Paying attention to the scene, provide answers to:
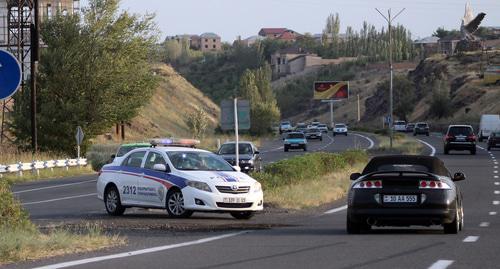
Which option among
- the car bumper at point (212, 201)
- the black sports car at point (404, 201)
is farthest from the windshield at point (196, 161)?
the black sports car at point (404, 201)

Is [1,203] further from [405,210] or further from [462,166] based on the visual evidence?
[462,166]

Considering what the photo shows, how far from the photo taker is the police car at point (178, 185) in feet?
68.9

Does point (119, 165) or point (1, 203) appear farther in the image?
point (119, 165)

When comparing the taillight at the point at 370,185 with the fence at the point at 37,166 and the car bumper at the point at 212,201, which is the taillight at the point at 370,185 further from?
the fence at the point at 37,166

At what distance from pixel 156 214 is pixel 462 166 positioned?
25.6m

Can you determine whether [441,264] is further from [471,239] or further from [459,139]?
[459,139]

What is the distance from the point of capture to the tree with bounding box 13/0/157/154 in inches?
2283

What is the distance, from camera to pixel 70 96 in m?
59.1

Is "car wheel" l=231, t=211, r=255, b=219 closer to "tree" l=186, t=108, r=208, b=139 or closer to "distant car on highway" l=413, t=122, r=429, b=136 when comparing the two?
"tree" l=186, t=108, r=208, b=139

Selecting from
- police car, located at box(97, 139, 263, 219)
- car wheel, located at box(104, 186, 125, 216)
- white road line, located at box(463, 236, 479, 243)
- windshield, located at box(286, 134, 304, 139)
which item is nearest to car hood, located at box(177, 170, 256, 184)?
police car, located at box(97, 139, 263, 219)

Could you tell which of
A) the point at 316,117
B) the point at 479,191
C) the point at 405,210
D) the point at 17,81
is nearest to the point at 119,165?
the point at 405,210

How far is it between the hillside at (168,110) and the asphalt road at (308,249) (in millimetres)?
74691

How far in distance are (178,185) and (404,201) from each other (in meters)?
5.64

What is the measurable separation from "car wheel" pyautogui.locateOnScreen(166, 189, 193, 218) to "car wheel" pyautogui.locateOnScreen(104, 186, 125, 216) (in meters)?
1.63
